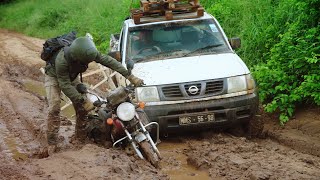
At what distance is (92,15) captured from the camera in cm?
1997

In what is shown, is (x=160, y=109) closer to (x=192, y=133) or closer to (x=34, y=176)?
(x=192, y=133)

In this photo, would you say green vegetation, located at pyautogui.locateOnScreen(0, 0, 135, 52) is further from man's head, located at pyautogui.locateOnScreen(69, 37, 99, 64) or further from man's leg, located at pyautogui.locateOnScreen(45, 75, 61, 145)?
man's head, located at pyautogui.locateOnScreen(69, 37, 99, 64)

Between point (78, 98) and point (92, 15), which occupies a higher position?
point (78, 98)

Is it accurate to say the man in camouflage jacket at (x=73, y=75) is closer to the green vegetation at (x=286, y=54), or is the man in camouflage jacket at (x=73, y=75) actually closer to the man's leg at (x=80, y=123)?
the man's leg at (x=80, y=123)

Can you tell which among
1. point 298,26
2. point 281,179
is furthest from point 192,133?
point 298,26

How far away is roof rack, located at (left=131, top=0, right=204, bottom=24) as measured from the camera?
7.86 metres

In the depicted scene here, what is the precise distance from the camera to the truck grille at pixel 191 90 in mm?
6508

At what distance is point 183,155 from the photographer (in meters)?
6.28

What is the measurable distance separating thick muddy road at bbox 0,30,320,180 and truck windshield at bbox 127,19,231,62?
1.29m

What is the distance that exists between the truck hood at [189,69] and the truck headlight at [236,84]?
0.07 meters

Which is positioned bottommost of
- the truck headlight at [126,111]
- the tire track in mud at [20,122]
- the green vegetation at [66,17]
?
the green vegetation at [66,17]

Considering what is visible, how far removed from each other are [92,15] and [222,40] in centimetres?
1293

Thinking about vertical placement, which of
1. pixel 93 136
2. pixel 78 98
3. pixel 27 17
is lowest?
pixel 27 17

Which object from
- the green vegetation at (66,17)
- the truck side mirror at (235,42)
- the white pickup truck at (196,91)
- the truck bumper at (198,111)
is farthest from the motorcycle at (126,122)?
the green vegetation at (66,17)
